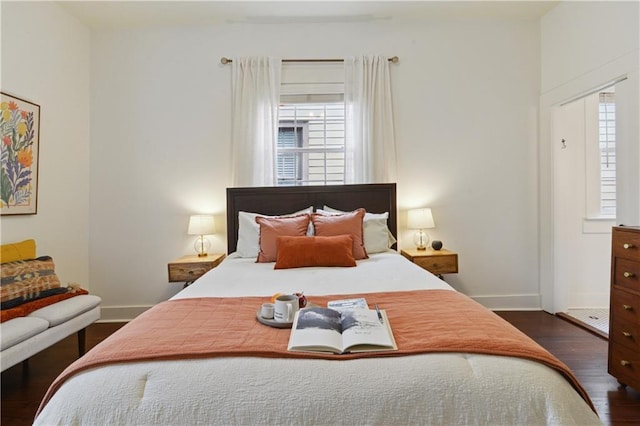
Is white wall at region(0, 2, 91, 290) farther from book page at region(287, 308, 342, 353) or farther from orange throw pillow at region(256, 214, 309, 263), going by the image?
book page at region(287, 308, 342, 353)

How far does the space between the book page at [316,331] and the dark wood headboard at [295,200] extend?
6.44 feet

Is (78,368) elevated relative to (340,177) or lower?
lower

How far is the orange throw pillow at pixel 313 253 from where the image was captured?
2.45 m

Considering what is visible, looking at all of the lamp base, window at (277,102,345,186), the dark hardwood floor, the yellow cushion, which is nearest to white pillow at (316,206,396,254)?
window at (277,102,345,186)

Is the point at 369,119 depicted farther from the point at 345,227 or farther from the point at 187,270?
the point at 187,270

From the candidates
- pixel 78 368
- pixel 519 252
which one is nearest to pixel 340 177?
pixel 519 252

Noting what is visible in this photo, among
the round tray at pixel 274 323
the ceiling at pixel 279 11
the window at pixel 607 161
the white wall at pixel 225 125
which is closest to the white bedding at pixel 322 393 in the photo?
the round tray at pixel 274 323

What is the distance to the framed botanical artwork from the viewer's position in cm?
253

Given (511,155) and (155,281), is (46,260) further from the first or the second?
(511,155)

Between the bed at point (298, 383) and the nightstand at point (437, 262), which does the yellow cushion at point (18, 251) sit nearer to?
the bed at point (298, 383)

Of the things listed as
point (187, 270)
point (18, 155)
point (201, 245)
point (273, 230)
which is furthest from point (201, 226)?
point (18, 155)

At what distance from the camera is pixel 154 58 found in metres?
3.46

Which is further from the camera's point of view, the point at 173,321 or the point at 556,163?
the point at 556,163

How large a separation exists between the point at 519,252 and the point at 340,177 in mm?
2034
